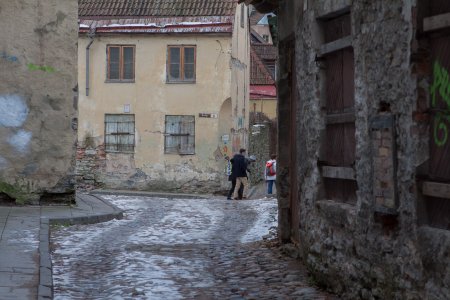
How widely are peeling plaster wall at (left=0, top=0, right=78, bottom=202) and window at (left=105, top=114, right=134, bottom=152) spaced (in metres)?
14.6

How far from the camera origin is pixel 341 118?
8.16m

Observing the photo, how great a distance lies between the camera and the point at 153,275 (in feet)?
29.9

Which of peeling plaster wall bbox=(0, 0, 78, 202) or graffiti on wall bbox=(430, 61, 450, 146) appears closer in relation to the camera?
graffiti on wall bbox=(430, 61, 450, 146)

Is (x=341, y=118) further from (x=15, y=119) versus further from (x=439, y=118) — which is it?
(x=15, y=119)

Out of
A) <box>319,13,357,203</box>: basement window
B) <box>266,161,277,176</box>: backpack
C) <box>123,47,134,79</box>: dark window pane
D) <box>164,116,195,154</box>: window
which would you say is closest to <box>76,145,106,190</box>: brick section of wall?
<box>164,116,195,154</box>: window

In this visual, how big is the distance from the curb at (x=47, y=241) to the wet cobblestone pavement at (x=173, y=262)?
15 centimetres

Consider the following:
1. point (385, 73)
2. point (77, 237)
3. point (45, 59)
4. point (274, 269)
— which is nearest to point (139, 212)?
point (45, 59)

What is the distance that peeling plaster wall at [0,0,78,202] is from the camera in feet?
52.1

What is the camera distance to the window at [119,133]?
30.8m

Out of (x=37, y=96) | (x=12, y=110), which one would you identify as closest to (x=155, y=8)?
(x=37, y=96)

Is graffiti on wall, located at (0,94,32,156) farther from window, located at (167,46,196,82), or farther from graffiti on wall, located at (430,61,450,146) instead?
window, located at (167,46,196,82)

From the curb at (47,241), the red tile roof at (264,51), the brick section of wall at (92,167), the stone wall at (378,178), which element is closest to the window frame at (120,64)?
the brick section of wall at (92,167)

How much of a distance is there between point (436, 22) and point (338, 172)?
8.30 ft

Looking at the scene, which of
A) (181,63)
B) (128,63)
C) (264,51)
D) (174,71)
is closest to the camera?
(181,63)
